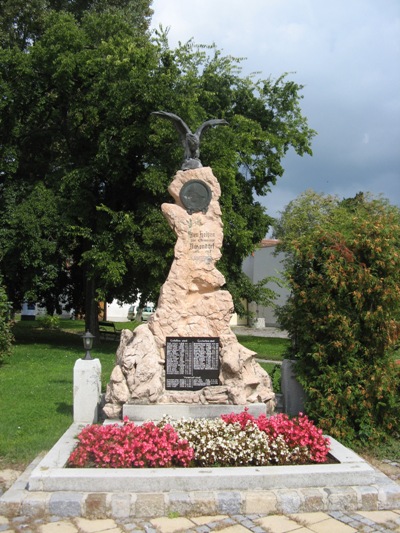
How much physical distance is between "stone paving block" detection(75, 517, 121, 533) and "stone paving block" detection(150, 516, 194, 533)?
0.37 metres

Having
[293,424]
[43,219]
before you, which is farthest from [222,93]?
[293,424]

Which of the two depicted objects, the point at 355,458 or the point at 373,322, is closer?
the point at 355,458

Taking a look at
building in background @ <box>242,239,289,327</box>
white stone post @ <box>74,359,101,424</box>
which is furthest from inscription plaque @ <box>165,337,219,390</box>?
building in background @ <box>242,239,289,327</box>

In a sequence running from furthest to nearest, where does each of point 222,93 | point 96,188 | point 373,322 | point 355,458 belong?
point 222,93 < point 96,188 < point 373,322 < point 355,458

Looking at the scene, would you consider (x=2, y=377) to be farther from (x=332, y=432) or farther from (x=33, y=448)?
(x=332, y=432)

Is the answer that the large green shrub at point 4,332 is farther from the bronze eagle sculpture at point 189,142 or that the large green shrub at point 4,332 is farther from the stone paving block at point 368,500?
the stone paving block at point 368,500

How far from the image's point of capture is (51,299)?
2311 cm

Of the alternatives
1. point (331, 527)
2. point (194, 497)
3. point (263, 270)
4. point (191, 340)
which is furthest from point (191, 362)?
point (263, 270)

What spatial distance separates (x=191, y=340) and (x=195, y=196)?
2413 mm

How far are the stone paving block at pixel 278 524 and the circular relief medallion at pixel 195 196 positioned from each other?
5079mm

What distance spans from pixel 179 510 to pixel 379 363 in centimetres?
379

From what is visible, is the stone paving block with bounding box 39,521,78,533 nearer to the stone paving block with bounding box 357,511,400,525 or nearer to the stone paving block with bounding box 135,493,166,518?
the stone paving block with bounding box 135,493,166,518

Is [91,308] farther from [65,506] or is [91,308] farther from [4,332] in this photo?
[65,506]

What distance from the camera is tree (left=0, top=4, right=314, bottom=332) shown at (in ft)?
55.3
